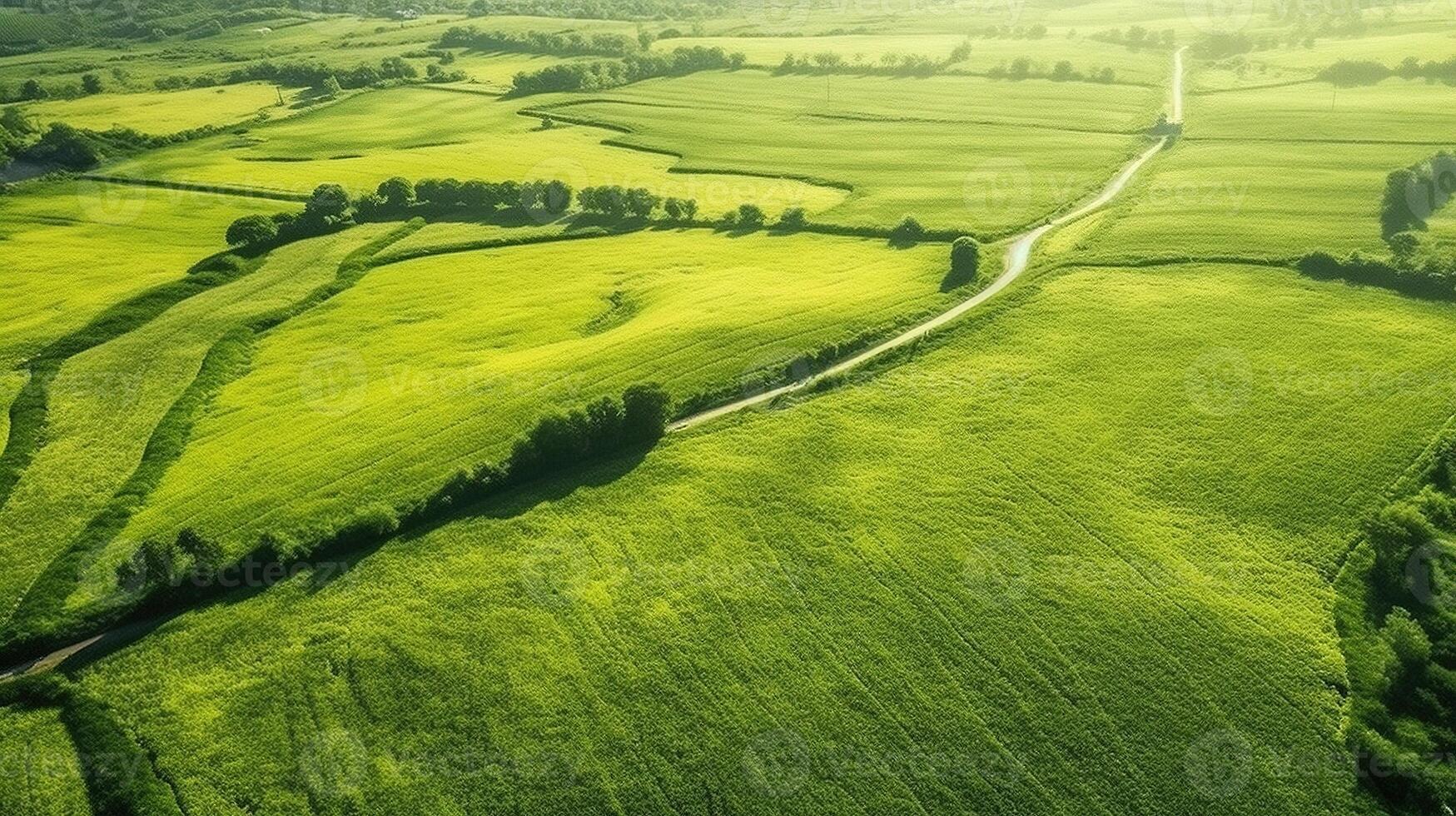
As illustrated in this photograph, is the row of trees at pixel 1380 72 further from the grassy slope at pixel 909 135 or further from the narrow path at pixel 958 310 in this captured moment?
the narrow path at pixel 958 310

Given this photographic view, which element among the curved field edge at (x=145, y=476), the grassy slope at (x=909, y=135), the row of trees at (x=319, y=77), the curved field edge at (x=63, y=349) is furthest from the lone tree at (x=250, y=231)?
the row of trees at (x=319, y=77)

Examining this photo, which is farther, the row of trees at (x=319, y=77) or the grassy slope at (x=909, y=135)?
the row of trees at (x=319, y=77)

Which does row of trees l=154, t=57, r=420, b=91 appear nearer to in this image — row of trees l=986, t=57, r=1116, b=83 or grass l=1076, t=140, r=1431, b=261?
row of trees l=986, t=57, r=1116, b=83

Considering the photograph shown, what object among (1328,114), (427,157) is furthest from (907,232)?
(1328,114)

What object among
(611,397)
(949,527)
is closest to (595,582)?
(611,397)

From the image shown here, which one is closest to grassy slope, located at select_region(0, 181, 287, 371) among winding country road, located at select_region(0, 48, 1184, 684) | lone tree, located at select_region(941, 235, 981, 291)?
winding country road, located at select_region(0, 48, 1184, 684)

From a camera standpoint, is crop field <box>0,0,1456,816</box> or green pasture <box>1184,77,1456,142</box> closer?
crop field <box>0,0,1456,816</box>

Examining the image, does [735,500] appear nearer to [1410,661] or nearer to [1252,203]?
[1410,661]

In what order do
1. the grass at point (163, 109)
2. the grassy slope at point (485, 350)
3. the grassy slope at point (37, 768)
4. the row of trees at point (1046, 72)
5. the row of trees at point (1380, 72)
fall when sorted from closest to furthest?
the grassy slope at point (37, 768) < the grassy slope at point (485, 350) < the row of trees at point (1380, 72) < the grass at point (163, 109) < the row of trees at point (1046, 72)

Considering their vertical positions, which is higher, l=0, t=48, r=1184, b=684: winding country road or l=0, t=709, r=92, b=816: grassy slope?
l=0, t=48, r=1184, b=684: winding country road
